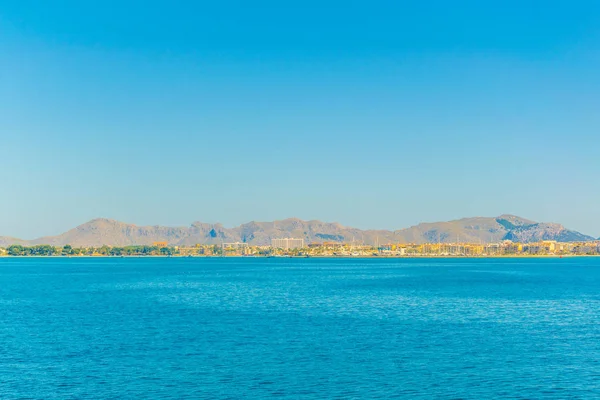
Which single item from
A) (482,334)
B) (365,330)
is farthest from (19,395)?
(482,334)

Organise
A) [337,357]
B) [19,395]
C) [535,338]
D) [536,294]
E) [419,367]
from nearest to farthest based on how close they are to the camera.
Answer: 1. [19,395]
2. [419,367]
3. [337,357]
4. [535,338]
5. [536,294]

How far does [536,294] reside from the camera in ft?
302

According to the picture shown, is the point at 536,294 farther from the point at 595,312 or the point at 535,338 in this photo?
the point at 535,338

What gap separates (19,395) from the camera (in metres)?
33.0

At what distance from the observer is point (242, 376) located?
122 ft

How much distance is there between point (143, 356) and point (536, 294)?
65092 millimetres

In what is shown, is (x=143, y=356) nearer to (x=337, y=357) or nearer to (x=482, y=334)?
(x=337, y=357)

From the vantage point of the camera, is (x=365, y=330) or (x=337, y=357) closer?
(x=337, y=357)

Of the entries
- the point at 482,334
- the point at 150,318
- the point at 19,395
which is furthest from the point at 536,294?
the point at 19,395

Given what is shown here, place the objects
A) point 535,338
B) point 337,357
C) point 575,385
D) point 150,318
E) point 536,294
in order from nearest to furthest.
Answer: point 575,385 → point 337,357 → point 535,338 → point 150,318 → point 536,294

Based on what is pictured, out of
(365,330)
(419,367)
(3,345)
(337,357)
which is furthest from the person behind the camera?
(365,330)

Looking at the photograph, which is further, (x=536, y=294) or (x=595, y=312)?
(x=536, y=294)

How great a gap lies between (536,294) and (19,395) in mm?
75002

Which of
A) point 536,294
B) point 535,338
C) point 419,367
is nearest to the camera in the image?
point 419,367
